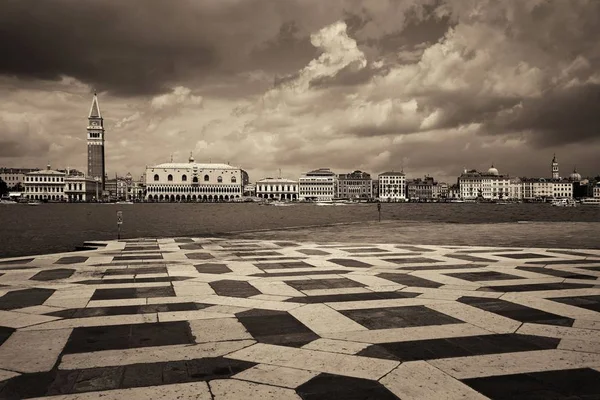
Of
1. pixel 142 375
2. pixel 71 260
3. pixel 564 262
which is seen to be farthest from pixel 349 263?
pixel 142 375

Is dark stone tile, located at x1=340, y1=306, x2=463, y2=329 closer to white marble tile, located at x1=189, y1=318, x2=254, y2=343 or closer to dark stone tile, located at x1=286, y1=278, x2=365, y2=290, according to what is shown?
white marble tile, located at x1=189, y1=318, x2=254, y2=343

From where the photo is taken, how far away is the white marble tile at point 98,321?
7.07 meters

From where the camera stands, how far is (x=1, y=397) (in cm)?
462

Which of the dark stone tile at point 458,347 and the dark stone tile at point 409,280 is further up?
the dark stone tile at point 409,280

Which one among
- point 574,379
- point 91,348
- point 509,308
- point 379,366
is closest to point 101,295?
point 91,348

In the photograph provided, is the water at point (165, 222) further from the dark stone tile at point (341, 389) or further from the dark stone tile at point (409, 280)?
the dark stone tile at point (341, 389)

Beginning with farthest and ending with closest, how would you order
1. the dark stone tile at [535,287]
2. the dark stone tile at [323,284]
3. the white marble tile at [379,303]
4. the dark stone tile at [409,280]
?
the dark stone tile at [409,280] → the dark stone tile at [323,284] → the dark stone tile at [535,287] → the white marble tile at [379,303]

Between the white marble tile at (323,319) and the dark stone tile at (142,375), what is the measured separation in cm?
222

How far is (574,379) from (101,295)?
25.0 feet

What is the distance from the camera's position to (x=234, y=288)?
10.0m

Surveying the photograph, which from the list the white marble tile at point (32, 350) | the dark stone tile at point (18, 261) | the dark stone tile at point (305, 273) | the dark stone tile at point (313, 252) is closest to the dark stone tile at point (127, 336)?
the white marble tile at point (32, 350)

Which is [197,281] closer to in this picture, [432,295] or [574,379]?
[432,295]

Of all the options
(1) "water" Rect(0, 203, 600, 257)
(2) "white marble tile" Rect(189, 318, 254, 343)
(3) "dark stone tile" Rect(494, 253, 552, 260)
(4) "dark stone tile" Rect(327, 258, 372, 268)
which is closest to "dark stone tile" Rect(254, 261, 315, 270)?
(4) "dark stone tile" Rect(327, 258, 372, 268)

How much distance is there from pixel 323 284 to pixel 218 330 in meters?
3.98
